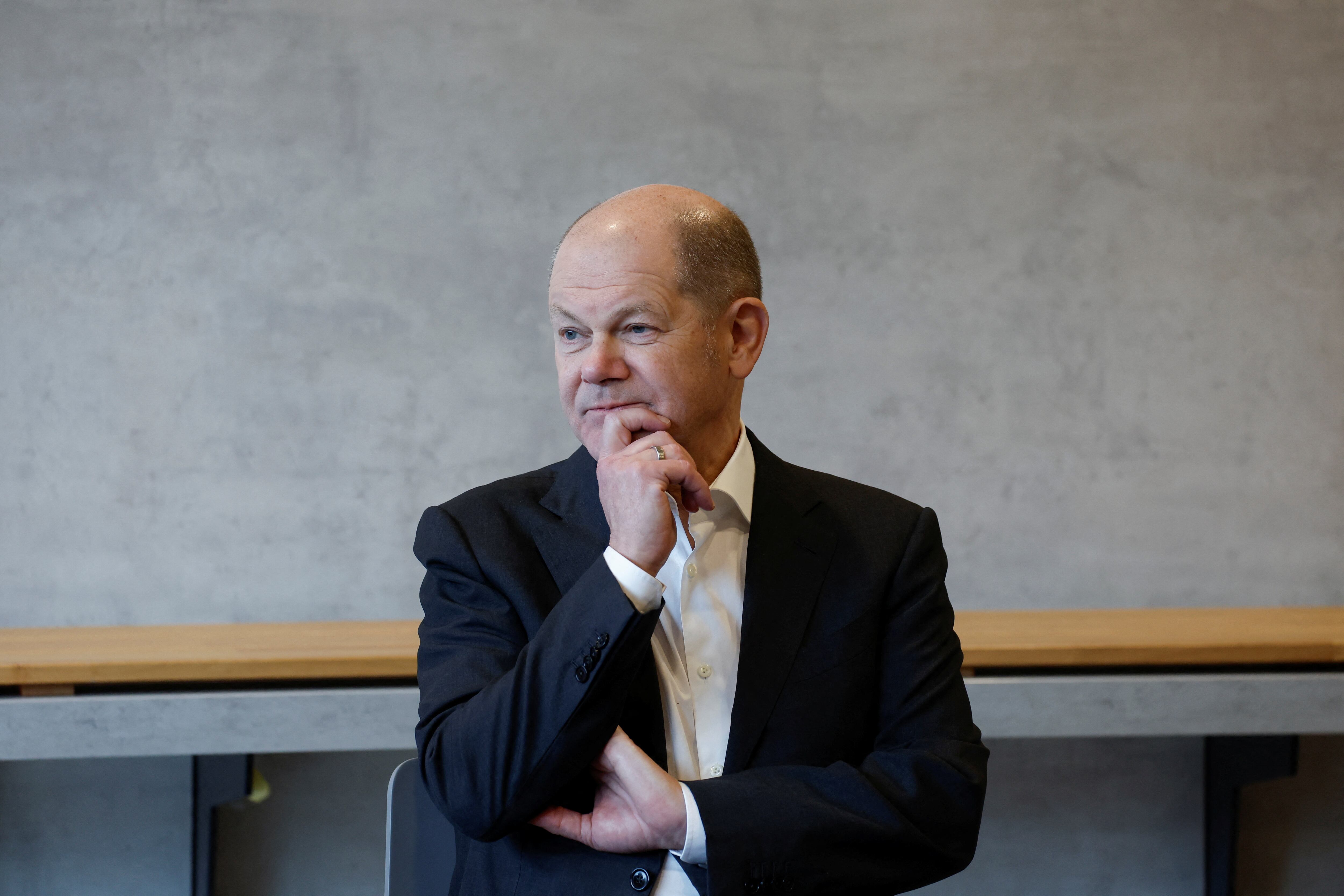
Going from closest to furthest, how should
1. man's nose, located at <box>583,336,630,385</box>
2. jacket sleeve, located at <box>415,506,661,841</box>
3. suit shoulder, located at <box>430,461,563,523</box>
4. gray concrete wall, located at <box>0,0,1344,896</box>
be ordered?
jacket sleeve, located at <box>415,506,661,841</box> → man's nose, located at <box>583,336,630,385</box> → suit shoulder, located at <box>430,461,563,523</box> → gray concrete wall, located at <box>0,0,1344,896</box>

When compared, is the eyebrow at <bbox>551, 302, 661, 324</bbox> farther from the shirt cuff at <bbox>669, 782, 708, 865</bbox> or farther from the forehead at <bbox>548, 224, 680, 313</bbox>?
the shirt cuff at <bbox>669, 782, 708, 865</bbox>

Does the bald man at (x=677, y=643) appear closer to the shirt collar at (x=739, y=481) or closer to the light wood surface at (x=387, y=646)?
the shirt collar at (x=739, y=481)

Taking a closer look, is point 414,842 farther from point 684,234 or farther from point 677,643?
point 684,234

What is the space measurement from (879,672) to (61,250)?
2.34 meters

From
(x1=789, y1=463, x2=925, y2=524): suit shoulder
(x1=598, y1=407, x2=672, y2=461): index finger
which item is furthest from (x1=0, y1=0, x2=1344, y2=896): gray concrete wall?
(x1=598, y1=407, x2=672, y2=461): index finger

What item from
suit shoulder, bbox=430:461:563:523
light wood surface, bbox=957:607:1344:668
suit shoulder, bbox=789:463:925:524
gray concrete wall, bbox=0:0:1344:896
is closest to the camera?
suit shoulder, bbox=430:461:563:523

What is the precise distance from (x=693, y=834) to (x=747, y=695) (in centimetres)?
17

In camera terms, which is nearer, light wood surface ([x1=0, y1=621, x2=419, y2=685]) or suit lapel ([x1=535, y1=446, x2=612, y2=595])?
suit lapel ([x1=535, y1=446, x2=612, y2=595])

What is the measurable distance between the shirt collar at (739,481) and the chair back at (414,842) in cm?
63

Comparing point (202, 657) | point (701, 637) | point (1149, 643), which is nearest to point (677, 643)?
point (701, 637)

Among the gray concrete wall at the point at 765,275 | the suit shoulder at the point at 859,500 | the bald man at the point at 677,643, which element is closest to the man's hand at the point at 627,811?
the bald man at the point at 677,643

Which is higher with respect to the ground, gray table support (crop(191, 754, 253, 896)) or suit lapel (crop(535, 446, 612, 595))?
suit lapel (crop(535, 446, 612, 595))

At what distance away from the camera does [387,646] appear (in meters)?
2.37

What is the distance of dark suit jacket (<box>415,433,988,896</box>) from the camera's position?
1.10m
